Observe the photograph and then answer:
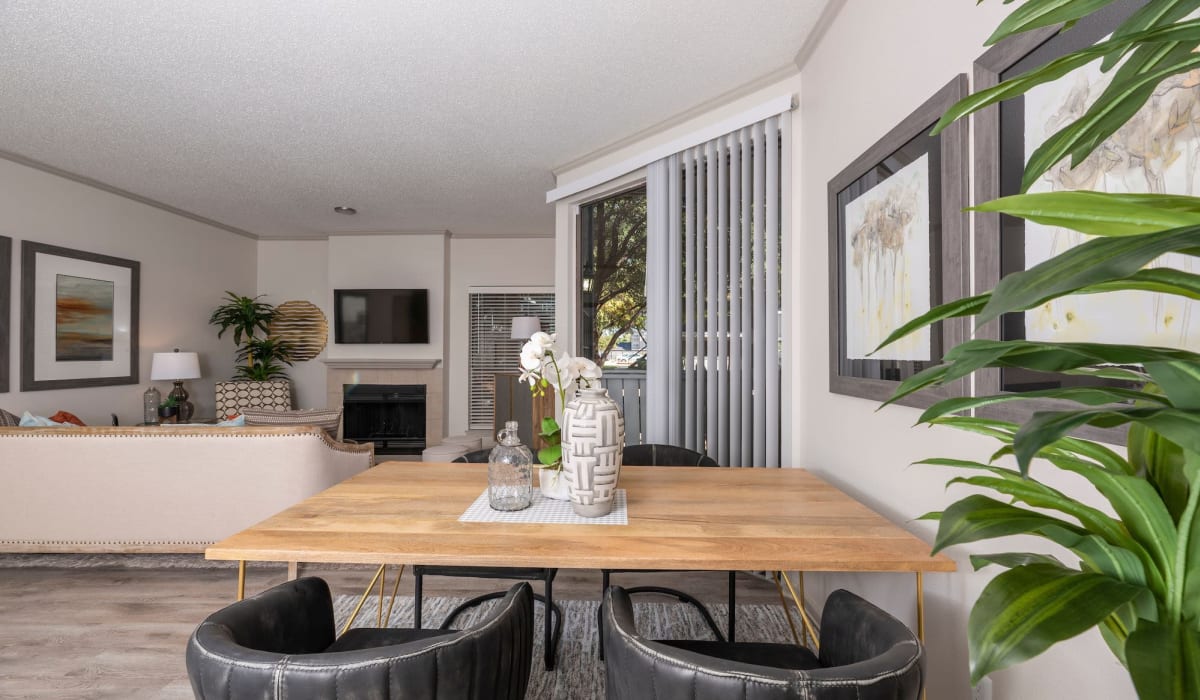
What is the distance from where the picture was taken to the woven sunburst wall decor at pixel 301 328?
22.9ft

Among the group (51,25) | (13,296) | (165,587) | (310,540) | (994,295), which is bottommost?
(165,587)

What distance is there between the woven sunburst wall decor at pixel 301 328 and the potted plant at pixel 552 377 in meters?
6.05

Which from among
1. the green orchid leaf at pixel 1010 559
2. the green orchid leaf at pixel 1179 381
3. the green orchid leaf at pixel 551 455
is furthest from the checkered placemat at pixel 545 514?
the green orchid leaf at pixel 1179 381

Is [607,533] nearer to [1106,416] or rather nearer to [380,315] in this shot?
[1106,416]

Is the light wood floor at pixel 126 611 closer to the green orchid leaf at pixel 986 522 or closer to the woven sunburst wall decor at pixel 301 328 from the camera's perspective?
the green orchid leaf at pixel 986 522

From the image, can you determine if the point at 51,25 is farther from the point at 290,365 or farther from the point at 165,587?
the point at 290,365

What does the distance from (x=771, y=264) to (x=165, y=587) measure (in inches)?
134

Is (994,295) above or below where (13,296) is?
below

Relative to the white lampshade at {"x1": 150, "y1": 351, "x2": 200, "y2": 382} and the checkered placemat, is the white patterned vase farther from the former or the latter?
the white lampshade at {"x1": 150, "y1": 351, "x2": 200, "y2": 382}

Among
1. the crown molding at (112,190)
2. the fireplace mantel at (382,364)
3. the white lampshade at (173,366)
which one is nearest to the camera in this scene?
the crown molding at (112,190)

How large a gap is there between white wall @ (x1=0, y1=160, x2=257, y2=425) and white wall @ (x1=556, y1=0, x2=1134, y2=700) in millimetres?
4991

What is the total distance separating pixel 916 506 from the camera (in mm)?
1633

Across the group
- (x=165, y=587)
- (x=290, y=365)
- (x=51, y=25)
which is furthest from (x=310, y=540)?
(x=290, y=365)

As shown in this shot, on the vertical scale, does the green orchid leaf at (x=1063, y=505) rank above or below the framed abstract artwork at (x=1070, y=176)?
below
